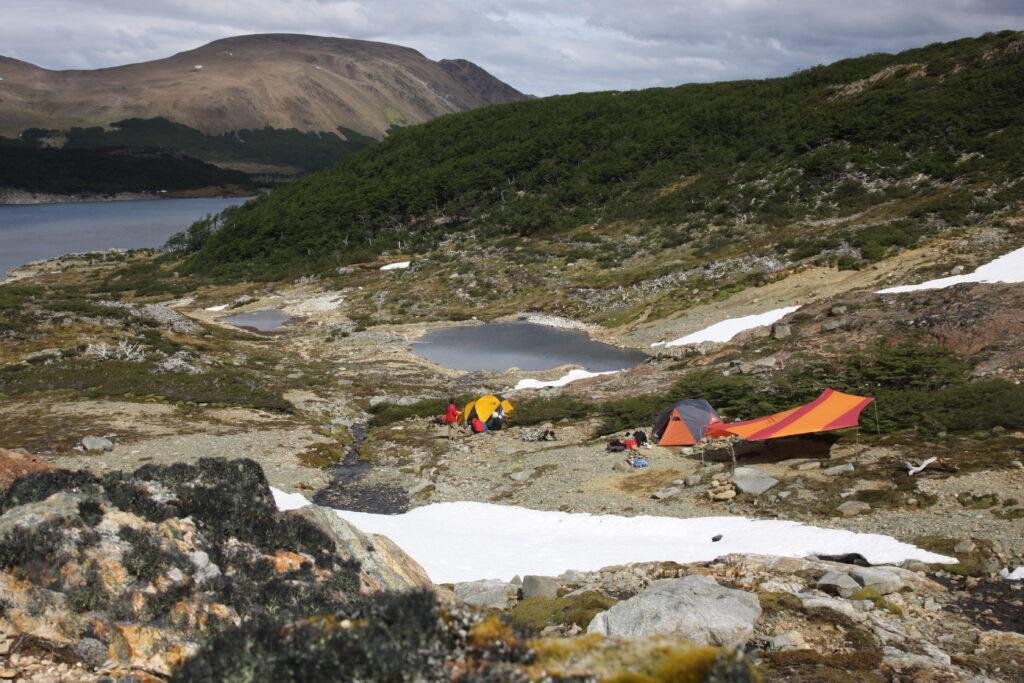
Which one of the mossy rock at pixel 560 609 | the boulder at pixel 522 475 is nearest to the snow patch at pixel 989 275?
the boulder at pixel 522 475

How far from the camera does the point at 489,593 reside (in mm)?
11680

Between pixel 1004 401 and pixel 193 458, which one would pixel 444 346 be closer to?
pixel 193 458

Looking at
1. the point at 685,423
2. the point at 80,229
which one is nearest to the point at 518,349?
the point at 685,423

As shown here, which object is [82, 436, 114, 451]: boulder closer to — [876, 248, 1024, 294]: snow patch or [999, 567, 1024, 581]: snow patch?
[999, 567, 1024, 581]: snow patch

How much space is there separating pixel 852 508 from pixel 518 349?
31.7 meters

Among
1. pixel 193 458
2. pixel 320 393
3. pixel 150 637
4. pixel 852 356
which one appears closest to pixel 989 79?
pixel 852 356

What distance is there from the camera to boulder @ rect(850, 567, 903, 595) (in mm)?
10453

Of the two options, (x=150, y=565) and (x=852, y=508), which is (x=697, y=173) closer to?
(x=852, y=508)

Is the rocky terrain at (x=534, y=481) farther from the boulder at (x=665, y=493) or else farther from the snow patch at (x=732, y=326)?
the snow patch at (x=732, y=326)

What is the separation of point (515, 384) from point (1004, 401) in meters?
21.9

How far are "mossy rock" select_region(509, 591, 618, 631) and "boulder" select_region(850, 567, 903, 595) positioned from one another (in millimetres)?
3921

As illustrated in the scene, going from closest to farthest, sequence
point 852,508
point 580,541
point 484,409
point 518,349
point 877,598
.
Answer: point 877,598 < point 852,508 < point 580,541 < point 484,409 < point 518,349

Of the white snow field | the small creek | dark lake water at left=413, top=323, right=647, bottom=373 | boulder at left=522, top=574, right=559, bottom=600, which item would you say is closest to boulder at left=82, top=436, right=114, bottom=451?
the small creek

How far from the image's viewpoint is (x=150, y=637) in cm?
705
